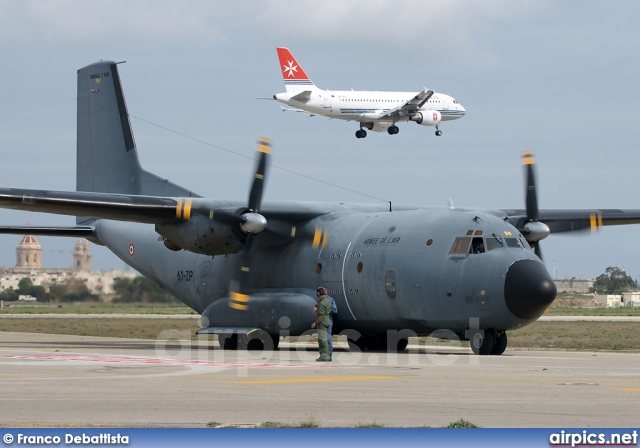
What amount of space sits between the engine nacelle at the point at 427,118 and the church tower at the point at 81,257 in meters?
22.4

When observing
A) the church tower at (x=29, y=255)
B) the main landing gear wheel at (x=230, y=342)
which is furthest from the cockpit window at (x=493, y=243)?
the church tower at (x=29, y=255)

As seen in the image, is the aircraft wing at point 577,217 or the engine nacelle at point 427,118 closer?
the aircraft wing at point 577,217

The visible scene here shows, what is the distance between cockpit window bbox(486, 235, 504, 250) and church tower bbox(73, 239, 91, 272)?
2946 cm

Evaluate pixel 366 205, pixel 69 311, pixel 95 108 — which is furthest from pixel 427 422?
pixel 69 311

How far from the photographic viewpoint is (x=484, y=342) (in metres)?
20.6

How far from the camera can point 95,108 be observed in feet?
102

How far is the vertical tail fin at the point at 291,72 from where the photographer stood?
63.6 meters

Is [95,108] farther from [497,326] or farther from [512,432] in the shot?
[512,432]

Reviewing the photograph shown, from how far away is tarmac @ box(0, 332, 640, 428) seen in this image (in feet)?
32.4

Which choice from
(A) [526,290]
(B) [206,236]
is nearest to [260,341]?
(B) [206,236]

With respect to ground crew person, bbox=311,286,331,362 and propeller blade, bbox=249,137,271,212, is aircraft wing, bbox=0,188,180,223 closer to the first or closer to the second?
propeller blade, bbox=249,137,271,212

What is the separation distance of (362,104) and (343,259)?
40378 mm

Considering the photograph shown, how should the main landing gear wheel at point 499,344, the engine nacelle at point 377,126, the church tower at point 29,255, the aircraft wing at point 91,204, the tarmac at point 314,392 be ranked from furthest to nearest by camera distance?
the engine nacelle at point 377,126
the church tower at point 29,255
the aircraft wing at point 91,204
the main landing gear wheel at point 499,344
the tarmac at point 314,392

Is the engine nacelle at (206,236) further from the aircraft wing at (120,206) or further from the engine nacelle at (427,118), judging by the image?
the engine nacelle at (427,118)
